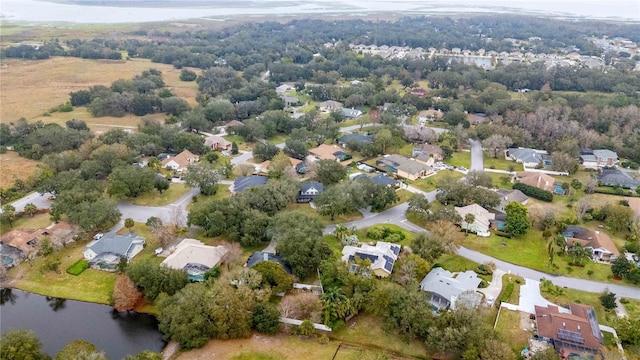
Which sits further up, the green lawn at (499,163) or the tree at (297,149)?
the tree at (297,149)

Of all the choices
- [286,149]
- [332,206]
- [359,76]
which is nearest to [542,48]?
[359,76]

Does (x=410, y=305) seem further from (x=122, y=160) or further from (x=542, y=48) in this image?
(x=542, y=48)

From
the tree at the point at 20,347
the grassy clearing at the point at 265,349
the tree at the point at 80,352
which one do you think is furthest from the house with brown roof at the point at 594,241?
the tree at the point at 20,347

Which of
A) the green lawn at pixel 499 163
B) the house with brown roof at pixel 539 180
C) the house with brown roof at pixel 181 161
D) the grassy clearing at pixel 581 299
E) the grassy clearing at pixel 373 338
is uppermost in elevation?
the house with brown roof at pixel 181 161

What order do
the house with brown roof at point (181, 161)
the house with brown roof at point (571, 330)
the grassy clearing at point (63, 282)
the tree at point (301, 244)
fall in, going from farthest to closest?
the house with brown roof at point (181, 161) < the tree at point (301, 244) < the grassy clearing at point (63, 282) < the house with brown roof at point (571, 330)

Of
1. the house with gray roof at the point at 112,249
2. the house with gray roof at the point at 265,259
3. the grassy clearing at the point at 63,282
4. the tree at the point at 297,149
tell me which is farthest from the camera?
the tree at the point at 297,149

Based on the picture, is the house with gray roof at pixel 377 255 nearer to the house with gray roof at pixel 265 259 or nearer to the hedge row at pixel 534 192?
the house with gray roof at pixel 265 259

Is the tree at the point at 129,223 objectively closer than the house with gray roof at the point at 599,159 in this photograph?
Yes

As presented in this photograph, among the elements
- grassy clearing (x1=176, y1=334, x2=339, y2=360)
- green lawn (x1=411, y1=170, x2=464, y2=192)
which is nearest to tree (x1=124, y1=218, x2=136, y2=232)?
grassy clearing (x1=176, y1=334, x2=339, y2=360)
